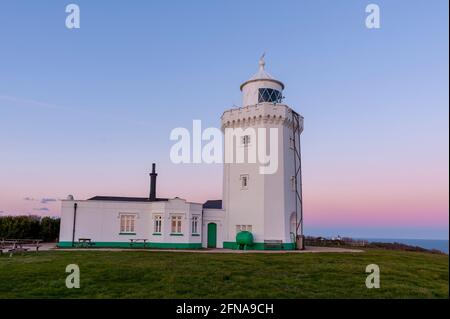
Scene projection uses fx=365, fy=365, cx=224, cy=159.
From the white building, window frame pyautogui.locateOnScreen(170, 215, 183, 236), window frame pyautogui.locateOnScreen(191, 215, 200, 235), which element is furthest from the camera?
window frame pyautogui.locateOnScreen(191, 215, 200, 235)

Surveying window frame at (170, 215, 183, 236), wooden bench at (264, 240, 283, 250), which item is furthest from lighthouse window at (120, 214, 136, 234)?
wooden bench at (264, 240, 283, 250)

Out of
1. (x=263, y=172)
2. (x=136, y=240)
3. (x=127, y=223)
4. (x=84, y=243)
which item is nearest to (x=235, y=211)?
(x=263, y=172)

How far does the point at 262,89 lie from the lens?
28047 millimetres

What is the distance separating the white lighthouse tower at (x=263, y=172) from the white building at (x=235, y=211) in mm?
69

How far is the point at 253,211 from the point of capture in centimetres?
2620

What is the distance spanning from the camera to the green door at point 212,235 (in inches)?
1079

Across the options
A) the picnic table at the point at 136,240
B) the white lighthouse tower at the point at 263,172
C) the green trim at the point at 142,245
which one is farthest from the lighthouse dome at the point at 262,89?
the picnic table at the point at 136,240

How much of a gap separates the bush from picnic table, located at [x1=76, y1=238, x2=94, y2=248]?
6.07m

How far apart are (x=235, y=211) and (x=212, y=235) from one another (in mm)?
2548

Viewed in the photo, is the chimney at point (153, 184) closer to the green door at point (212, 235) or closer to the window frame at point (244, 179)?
the green door at point (212, 235)

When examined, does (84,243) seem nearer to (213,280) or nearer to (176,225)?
(176,225)

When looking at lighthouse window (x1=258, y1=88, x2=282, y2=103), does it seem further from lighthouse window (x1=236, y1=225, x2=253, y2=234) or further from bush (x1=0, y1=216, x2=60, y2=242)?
bush (x1=0, y1=216, x2=60, y2=242)

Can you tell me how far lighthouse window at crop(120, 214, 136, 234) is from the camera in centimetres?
2628

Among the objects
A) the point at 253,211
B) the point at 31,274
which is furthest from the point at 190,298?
the point at 253,211
